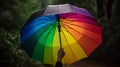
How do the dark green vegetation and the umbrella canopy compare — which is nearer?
the umbrella canopy

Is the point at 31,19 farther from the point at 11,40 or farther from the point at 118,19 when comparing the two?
the point at 118,19

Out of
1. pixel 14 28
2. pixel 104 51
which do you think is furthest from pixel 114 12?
pixel 14 28

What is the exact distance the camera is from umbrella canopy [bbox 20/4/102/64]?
4797 millimetres

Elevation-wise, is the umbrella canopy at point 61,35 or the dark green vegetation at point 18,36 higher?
the umbrella canopy at point 61,35

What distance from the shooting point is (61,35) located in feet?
17.1

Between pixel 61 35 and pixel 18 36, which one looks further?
pixel 18 36

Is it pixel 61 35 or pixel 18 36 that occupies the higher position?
pixel 61 35

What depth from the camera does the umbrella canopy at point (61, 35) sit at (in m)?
4.80

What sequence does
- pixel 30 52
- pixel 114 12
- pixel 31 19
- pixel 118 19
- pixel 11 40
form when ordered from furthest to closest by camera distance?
pixel 114 12
pixel 118 19
pixel 11 40
pixel 30 52
pixel 31 19

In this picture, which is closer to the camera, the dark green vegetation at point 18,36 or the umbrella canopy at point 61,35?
the umbrella canopy at point 61,35

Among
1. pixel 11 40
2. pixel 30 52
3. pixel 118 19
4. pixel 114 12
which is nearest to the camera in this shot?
pixel 30 52

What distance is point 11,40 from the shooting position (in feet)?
28.7

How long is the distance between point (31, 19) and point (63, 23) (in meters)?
0.62

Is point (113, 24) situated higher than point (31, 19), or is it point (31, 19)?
point (31, 19)
